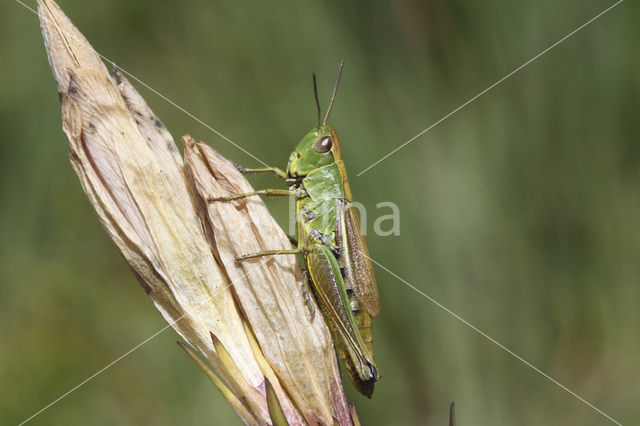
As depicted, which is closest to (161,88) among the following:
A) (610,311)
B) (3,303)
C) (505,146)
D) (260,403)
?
(3,303)

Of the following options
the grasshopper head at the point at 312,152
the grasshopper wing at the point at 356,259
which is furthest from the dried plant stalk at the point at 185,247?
the grasshopper head at the point at 312,152

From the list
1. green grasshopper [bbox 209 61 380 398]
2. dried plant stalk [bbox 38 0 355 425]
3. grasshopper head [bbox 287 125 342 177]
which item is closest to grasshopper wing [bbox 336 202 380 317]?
green grasshopper [bbox 209 61 380 398]

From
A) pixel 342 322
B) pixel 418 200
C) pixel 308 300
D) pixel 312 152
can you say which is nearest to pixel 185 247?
pixel 308 300

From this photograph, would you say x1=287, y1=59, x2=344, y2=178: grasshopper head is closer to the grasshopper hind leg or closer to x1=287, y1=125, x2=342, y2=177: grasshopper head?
x1=287, y1=125, x2=342, y2=177: grasshopper head

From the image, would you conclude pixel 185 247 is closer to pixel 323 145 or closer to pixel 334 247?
pixel 334 247

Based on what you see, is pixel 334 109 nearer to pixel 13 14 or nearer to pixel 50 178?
pixel 50 178
